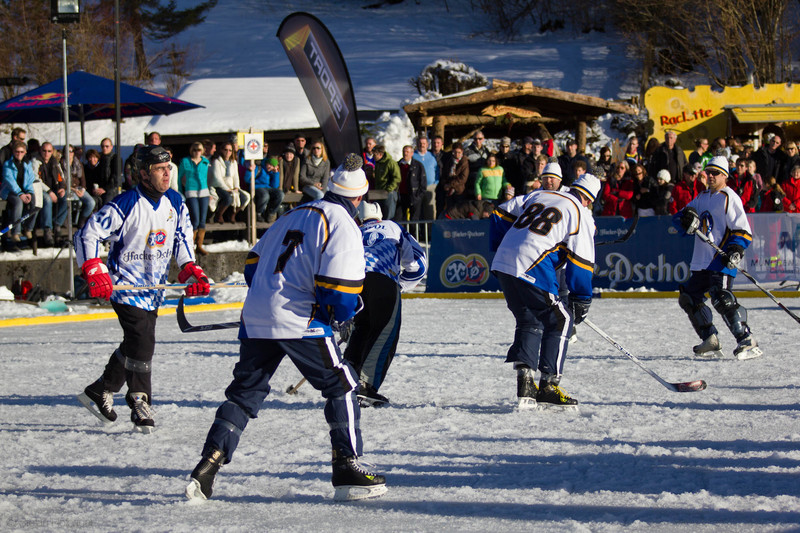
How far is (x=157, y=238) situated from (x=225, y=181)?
33.2ft

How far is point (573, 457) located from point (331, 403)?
1.46m

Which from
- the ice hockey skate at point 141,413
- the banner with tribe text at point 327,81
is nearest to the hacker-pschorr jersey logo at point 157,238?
the ice hockey skate at point 141,413

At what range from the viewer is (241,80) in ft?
77.2

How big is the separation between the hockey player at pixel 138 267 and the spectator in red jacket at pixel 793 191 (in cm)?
1128

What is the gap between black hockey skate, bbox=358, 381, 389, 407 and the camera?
663 centimetres

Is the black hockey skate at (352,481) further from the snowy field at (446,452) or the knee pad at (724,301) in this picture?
the knee pad at (724,301)

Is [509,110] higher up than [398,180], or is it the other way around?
[509,110]

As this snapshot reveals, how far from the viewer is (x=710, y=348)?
28.5ft

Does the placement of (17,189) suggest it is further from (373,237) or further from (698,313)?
(698,313)

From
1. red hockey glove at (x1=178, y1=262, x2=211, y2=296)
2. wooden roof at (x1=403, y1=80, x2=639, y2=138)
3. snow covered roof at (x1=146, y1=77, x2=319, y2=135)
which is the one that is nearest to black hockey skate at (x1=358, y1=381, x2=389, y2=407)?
red hockey glove at (x1=178, y1=262, x2=211, y2=296)

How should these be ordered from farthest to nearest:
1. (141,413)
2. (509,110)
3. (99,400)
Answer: (509,110), (99,400), (141,413)

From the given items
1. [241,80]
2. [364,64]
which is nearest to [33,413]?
[241,80]

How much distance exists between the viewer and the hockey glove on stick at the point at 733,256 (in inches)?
333

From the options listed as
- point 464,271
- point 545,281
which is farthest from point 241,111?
point 545,281
